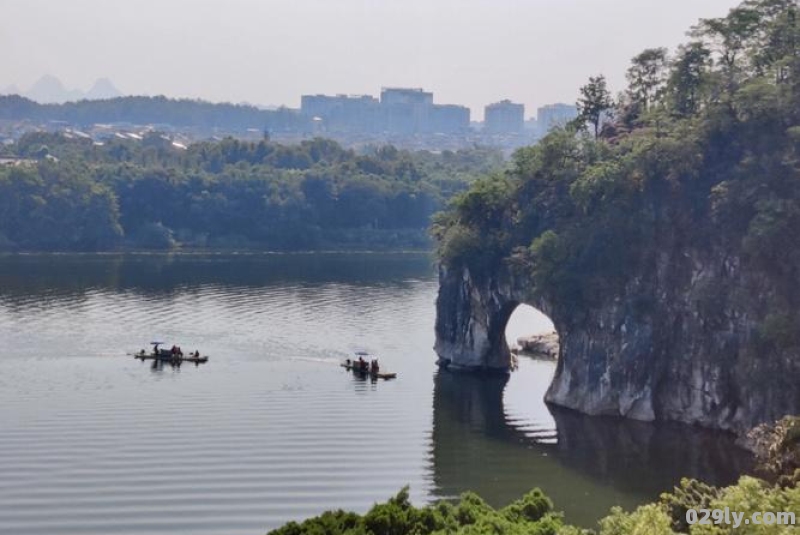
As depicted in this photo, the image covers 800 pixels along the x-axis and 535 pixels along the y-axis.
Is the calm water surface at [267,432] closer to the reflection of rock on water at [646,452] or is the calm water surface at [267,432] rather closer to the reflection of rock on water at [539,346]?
the reflection of rock on water at [646,452]

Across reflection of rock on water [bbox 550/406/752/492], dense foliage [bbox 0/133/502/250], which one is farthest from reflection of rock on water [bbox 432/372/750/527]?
dense foliage [bbox 0/133/502/250]

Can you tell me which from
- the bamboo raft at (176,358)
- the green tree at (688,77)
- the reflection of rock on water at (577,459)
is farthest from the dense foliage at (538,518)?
the bamboo raft at (176,358)

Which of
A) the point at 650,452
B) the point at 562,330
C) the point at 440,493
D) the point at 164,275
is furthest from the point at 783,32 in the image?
the point at 164,275

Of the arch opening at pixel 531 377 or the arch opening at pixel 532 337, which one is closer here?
Result: the arch opening at pixel 531 377

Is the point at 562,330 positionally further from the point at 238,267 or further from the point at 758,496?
the point at 238,267

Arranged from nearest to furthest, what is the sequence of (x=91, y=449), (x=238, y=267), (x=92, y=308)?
(x=91, y=449) → (x=92, y=308) → (x=238, y=267)

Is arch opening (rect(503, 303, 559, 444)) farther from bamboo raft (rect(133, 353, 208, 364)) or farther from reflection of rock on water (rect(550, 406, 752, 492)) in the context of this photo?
bamboo raft (rect(133, 353, 208, 364))
